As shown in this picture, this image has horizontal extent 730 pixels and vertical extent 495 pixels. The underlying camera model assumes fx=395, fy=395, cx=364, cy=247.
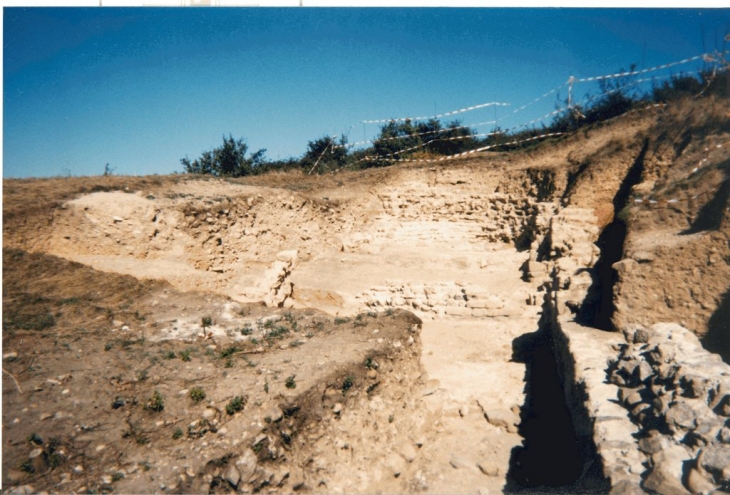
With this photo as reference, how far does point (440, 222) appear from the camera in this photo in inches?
621

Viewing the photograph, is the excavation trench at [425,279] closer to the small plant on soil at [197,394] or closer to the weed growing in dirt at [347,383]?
the weed growing in dirt at [347,383]

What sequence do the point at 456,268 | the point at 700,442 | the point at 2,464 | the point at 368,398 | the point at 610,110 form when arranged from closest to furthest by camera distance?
the point at 700,442
the point at 2,464
the point at 368,398
the point at 456,268
the point at 610,110

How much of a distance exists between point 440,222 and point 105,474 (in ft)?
44.9

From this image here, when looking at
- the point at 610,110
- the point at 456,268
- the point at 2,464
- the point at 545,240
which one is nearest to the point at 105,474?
the point at 2,464

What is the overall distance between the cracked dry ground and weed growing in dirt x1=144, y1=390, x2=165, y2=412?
0.5 inches

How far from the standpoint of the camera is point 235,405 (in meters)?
4.42

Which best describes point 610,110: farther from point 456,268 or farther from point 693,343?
point 693,343

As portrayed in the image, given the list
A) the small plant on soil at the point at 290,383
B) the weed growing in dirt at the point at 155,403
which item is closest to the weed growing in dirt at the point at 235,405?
the small plant on soil at the point at 290,383

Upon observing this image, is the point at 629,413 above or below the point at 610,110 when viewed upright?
below

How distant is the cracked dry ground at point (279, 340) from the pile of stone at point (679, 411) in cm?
77

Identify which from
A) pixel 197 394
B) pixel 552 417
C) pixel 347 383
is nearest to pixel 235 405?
pixel 197 394

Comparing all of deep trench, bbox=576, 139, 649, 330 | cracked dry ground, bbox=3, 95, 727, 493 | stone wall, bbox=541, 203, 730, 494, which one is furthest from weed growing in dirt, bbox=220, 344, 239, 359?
deep trench, bbox=576, 139, 649, 330

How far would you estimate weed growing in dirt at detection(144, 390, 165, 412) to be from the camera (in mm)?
4336

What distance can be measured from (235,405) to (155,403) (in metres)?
0.87
